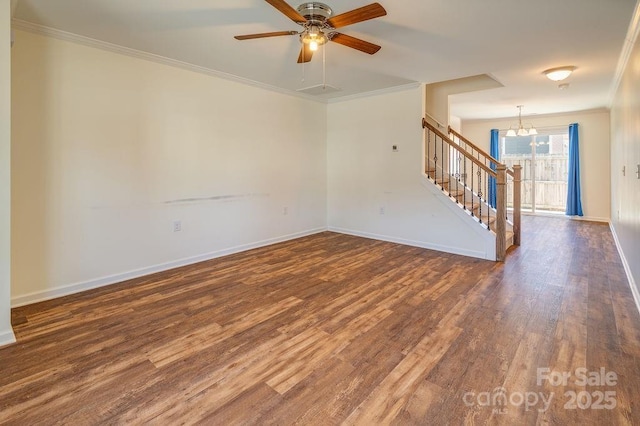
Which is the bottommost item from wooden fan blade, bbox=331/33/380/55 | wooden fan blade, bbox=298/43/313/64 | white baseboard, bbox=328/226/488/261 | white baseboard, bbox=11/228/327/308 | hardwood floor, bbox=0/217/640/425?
hardwood floor, bbox=0/217/640/425

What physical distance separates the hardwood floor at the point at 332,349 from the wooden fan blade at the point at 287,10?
2.26 m

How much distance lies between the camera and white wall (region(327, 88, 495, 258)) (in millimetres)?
4770

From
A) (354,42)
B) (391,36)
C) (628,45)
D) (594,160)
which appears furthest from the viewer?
(594,160)

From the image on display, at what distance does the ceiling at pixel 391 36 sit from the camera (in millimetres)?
2584

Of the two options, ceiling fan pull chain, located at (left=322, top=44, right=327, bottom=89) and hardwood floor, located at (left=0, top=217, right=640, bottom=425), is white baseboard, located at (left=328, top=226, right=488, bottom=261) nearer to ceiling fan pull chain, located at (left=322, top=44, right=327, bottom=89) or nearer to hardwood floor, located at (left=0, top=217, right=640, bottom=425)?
hardwood floor, located at (left=0, top=217, right=640, bottom=425)

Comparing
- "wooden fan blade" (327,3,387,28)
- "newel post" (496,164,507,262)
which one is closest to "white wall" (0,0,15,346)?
"wooden fan blade" (327,3,387,28)

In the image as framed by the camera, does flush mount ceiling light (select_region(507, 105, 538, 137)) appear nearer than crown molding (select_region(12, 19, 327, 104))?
No

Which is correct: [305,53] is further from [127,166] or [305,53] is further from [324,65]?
[127,166]

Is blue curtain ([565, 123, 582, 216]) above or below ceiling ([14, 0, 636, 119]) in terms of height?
below

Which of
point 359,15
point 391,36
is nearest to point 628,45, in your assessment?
point 391,36

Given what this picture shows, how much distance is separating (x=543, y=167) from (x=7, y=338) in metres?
9.97

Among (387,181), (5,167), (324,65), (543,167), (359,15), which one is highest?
(324,65)

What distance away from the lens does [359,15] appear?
2.27 meters

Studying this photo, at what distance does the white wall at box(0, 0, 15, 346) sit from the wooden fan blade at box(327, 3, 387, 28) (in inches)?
87.6
